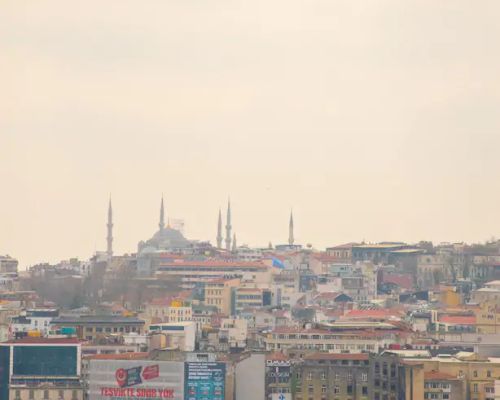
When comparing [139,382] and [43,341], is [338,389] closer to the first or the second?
[139,382]

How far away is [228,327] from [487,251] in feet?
178

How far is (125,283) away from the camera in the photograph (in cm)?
13700

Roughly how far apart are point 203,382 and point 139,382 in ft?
5.45

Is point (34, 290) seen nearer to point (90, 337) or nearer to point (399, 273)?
point (399, 273)

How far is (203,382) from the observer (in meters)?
70.5

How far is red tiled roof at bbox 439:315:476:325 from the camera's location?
344 feet

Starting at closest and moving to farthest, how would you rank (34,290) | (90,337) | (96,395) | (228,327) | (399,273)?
(96,395), (90,337), (228,327), (34,290), (399,273)

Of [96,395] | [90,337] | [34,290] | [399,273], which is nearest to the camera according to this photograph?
[96,395]

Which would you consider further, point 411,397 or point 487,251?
point 487,251

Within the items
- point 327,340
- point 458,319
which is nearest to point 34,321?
point 327,340

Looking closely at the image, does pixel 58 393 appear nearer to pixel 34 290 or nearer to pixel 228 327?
pixel 228 327

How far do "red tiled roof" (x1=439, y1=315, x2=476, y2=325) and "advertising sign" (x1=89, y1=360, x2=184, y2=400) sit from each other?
113 ft

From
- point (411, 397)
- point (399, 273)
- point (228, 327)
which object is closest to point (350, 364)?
point (411, 397)

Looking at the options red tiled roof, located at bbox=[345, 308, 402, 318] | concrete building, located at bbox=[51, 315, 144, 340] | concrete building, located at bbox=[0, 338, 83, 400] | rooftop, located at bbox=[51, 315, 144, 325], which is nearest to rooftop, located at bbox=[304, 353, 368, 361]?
concrete building, located at bbox=[0, 338, 83, 400]
